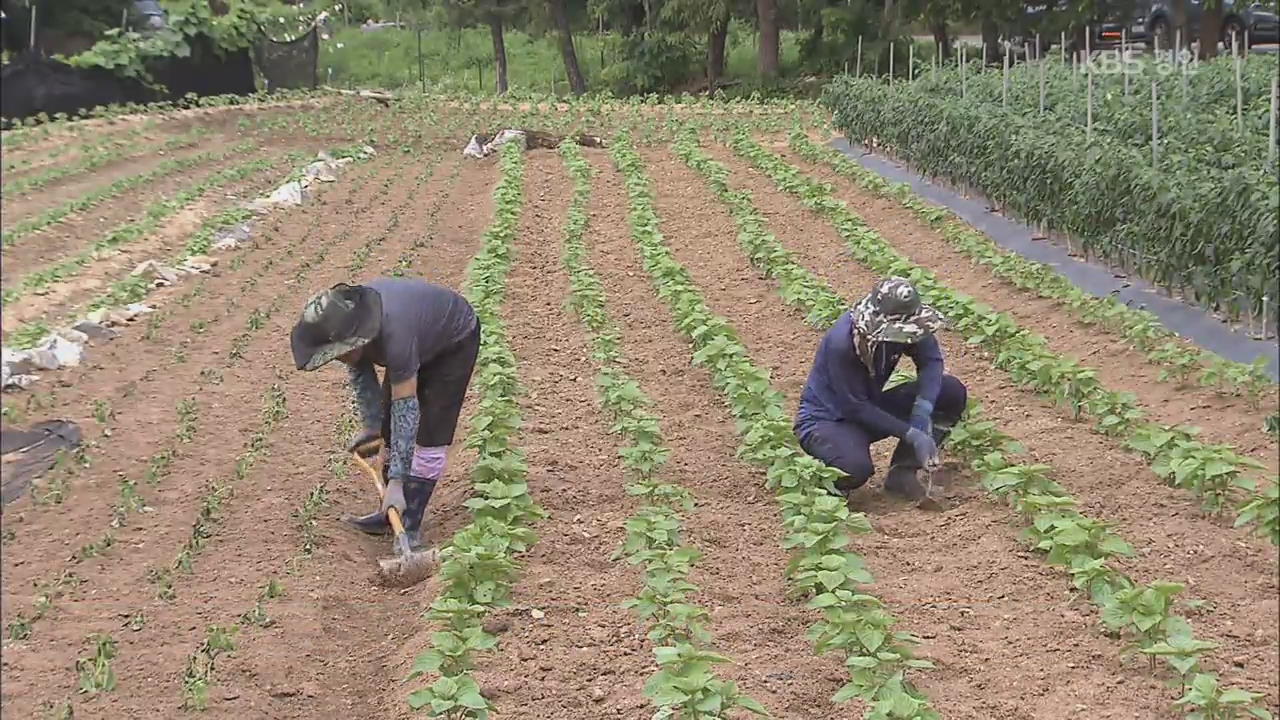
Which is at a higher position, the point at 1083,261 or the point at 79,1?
the point at 79,1

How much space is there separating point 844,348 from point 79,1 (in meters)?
3.30

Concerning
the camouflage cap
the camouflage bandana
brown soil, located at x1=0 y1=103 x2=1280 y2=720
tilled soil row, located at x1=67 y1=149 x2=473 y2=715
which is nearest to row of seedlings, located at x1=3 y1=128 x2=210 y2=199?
tilled soil row, located at x1=67 y1=149 x2=473 y2=715

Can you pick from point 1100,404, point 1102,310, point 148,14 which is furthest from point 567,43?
point 148,14

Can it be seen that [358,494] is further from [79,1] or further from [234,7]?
[79,1]

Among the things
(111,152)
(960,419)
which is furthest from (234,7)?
(111,152)

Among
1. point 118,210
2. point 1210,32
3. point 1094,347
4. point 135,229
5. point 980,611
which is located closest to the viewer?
point 980,611

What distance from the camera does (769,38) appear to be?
29.5 meters

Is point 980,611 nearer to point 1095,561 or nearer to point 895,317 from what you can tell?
point 1095,561

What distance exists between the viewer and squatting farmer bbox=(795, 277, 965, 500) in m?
5.46

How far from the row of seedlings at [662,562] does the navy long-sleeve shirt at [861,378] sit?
70 centimetres

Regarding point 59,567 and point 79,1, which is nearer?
point 79,1

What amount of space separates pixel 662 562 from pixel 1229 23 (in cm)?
2550

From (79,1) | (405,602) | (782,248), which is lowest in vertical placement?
(405,602)

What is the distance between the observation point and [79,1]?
132 inches
